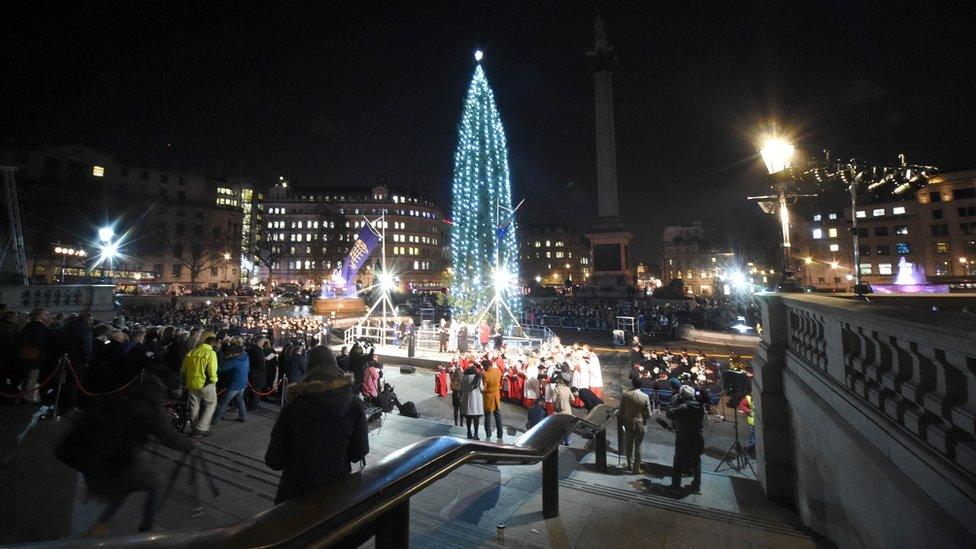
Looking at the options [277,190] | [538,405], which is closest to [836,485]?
[538,405]

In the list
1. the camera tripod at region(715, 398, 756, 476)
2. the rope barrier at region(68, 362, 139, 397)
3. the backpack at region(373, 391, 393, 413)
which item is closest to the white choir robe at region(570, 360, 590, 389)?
the camera tripod at region(715, 398, 756, 476)

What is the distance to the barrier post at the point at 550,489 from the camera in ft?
15.2

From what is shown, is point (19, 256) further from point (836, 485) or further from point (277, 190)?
point (277, 190)

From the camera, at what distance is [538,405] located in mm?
9203

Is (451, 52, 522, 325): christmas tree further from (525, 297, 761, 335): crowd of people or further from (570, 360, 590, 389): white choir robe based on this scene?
(570, 360, 590, 389): white choir robe

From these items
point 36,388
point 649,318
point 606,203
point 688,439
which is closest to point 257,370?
point 36,388

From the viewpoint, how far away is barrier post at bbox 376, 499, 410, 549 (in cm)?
243

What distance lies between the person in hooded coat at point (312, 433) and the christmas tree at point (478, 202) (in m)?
24.0

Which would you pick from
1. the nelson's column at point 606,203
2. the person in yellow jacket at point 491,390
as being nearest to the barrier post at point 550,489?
the person in yellow jacket at point 491,390

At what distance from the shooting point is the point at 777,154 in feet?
25.8

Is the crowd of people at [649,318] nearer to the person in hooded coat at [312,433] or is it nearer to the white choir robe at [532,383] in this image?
the white choir robe at [532,383]

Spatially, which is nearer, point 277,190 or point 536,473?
point 536,473

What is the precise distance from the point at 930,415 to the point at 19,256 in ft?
126

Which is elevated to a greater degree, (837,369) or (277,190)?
(277,190)
